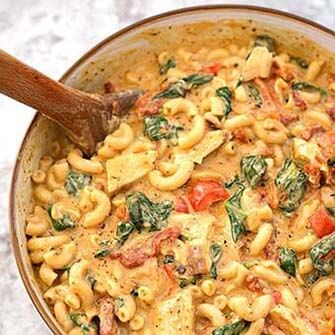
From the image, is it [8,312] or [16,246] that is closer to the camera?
[16,246]

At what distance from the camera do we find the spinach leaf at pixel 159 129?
2.85m

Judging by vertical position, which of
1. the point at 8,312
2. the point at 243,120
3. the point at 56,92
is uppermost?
the point at 56,92

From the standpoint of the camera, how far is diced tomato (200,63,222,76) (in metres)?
3.04

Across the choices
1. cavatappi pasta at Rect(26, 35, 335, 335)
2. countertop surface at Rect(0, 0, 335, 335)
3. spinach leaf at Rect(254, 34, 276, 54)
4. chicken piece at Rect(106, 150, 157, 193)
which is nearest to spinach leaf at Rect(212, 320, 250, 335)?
cavatappi pasta at Rect(26, 35, 335, 335)

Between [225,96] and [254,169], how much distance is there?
0.95 feet

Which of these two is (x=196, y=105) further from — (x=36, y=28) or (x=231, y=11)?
(x=36, y=28)

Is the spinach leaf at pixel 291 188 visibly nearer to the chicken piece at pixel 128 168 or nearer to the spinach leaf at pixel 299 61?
the chicken piece at pixel 128 168

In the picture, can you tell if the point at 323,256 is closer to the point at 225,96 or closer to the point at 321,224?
the point at 321,224

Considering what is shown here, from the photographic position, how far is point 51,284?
8.78 feet

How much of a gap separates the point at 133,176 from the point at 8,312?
2.18 ft

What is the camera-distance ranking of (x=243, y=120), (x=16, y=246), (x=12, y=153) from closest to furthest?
1. (x=16, y=246)
2. (x=243, y=120)
3. (x=12, y=153)

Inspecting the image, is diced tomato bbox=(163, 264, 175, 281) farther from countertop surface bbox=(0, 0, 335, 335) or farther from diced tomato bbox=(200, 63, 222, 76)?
countertop surface bbox=(0, 0, 335, 335)

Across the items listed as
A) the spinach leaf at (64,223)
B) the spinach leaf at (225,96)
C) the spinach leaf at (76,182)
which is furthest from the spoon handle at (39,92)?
the spinach leaf at (225,96)

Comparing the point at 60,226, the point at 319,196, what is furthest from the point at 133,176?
the point at 319,196
